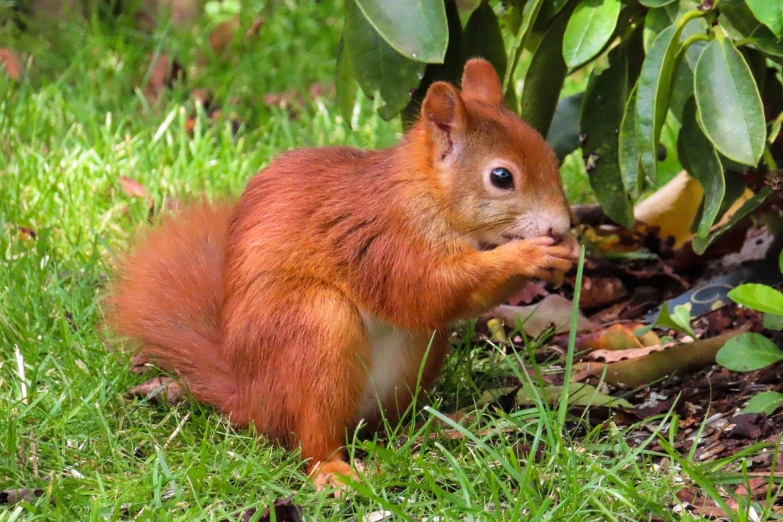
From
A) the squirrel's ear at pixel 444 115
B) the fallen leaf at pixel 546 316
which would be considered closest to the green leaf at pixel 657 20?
the squirrel's ear at pixel 444 115

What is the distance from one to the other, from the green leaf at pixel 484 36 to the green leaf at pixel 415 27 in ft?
1.48

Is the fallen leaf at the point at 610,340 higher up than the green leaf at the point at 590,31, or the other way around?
the green leaf at the point at 590,31

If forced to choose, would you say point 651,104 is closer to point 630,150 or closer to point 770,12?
point 630,150

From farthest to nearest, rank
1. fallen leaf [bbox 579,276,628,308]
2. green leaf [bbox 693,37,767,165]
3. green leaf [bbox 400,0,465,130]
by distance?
fallen leaf [bbox 579,276,628,308] < green leaf [bbox 400,0,465,130] < green leaf [bbox 693,37,767,165]

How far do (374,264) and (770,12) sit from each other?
942 mm

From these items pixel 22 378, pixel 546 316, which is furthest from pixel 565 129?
pixel 22 378

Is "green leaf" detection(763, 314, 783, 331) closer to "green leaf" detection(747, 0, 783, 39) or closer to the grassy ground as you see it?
the grassy ground

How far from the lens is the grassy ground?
202cm

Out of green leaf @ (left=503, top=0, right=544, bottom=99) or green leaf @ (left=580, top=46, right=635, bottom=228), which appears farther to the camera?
green leaf @ (left=580, top=46, right=635, bottom=228)

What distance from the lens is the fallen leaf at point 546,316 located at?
302 centimetres

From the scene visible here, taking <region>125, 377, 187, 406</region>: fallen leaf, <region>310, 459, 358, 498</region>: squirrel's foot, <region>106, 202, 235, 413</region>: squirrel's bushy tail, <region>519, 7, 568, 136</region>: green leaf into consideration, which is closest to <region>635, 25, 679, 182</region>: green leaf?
<region>519, 7, 568, 136</region>: green leaf

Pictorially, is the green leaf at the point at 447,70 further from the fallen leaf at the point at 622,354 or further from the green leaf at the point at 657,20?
the fallen leaf at the point at 622,354

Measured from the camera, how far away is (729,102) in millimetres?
2143

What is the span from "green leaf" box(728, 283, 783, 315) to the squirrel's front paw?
1.09ft
